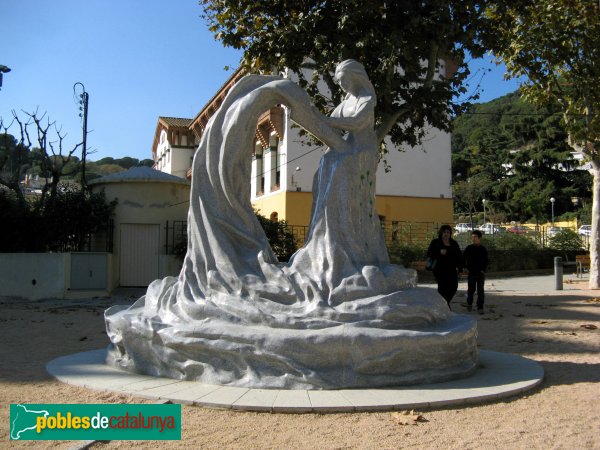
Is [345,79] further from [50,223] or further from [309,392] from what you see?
[50,223]

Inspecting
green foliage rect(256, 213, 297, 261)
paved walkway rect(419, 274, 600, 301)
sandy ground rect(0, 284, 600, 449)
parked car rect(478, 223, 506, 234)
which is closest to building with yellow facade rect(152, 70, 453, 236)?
parked car rect(478, 223, 506, 234)

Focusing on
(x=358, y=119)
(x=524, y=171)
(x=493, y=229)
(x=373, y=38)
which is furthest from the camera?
(x=524, y=171)

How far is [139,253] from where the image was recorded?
54.5ft

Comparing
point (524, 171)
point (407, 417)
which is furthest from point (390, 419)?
point (524, 171)

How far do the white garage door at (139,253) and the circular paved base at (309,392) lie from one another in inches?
441

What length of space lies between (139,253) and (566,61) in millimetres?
13060

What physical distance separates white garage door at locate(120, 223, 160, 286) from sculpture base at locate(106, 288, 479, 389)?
1169 centimetres

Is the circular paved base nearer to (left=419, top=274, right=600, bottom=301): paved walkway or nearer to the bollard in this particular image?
(left=419, top=274, right=600, bottom=301): paved walkway

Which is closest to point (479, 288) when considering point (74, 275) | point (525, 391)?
point (525, 391)

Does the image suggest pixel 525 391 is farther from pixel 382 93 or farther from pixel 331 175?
pixel 382 93

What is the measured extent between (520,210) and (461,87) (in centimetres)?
3545

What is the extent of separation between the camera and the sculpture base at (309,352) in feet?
15.5

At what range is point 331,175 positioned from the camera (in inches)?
223

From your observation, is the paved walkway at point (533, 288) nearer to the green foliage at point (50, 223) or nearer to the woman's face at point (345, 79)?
the green foliage at point (50, 223)
